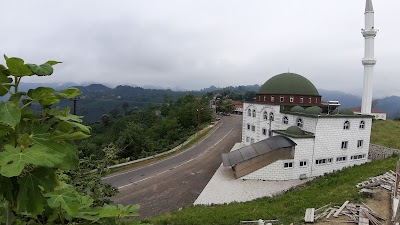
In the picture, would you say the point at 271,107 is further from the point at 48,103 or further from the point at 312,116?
the point at 48,103

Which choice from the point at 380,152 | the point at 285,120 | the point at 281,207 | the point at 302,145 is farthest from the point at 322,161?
the point at 281,207

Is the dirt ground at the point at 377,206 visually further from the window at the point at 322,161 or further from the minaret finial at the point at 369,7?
the minaret finial at the point at 369,7

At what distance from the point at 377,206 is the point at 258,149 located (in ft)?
36.0

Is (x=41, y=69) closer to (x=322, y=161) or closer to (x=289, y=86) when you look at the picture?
(x=322, y=161)

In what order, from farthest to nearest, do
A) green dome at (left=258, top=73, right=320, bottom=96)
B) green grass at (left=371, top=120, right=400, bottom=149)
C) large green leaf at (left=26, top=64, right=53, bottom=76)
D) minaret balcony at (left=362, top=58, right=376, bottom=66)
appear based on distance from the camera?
1. minaret balcony at (left=362, top=58, right=376, bottom=66)
2. green grass at (left=371, top=120, right=400, bottom=149)
3. green dome at (left=258, top=73, right=320, bottom=96)
4. large green leaf at (left=26, top=64, right=53, bottom=76)

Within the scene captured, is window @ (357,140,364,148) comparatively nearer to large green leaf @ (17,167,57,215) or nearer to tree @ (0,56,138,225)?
tree @ (0,56,138,225)

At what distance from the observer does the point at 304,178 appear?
24.6m

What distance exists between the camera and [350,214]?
42.2ft

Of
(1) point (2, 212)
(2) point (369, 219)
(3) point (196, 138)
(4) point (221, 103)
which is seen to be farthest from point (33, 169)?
(4) point (221, 103)

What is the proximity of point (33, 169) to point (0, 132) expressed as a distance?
0.30 m

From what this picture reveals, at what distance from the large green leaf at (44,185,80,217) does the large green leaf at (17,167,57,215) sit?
14 centimetres

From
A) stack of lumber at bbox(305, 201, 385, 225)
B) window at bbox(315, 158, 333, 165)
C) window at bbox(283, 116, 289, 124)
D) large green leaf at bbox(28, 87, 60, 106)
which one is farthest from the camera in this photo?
window at bbox(283, 116, 289, 124)

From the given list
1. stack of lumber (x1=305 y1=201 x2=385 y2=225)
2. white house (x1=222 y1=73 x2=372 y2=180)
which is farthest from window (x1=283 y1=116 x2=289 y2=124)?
stack of lumber (x1=305 y1=201 x2=385 y2=225)

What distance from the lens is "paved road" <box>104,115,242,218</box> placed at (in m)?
19.6
